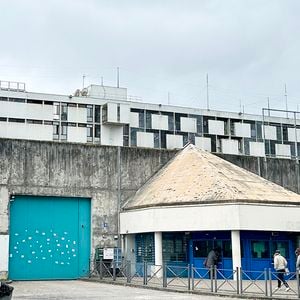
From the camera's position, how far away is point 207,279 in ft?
99.2

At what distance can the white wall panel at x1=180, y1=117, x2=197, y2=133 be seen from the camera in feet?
270

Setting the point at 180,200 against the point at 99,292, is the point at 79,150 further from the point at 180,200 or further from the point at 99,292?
the point at 99,292

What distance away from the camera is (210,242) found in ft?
107

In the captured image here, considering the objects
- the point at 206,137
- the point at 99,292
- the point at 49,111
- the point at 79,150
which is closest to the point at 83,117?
the point at 49,111

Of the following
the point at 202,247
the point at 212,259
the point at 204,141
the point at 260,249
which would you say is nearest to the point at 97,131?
the point at 204,141

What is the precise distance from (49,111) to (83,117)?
429 centimetres

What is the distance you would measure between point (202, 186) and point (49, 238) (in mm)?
9746

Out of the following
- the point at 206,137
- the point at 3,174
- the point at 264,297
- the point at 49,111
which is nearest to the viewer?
the point at 264,297

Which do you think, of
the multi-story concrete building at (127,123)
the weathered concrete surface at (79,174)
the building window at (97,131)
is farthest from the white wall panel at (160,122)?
the weathered concrete surface at (79,174)

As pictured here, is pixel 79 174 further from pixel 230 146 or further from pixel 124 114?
pixel 230 146

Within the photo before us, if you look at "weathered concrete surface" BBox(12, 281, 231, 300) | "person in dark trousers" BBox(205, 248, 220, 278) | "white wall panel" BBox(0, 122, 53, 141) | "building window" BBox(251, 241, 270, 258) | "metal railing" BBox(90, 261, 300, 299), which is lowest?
"weathered concrete surface" BBox(12, 281, 231, 300)

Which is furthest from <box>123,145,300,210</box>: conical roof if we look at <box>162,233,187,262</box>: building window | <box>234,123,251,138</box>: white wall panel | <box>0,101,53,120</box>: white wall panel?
<box>234,123,251,138</box>: white wall panel

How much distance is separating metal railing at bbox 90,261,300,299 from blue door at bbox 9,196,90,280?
5.13 ft

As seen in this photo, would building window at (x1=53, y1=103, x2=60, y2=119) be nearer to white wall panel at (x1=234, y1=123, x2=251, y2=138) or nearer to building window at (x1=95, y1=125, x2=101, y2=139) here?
building window at (x1=95, y1=125, x2=101, y2=139)
